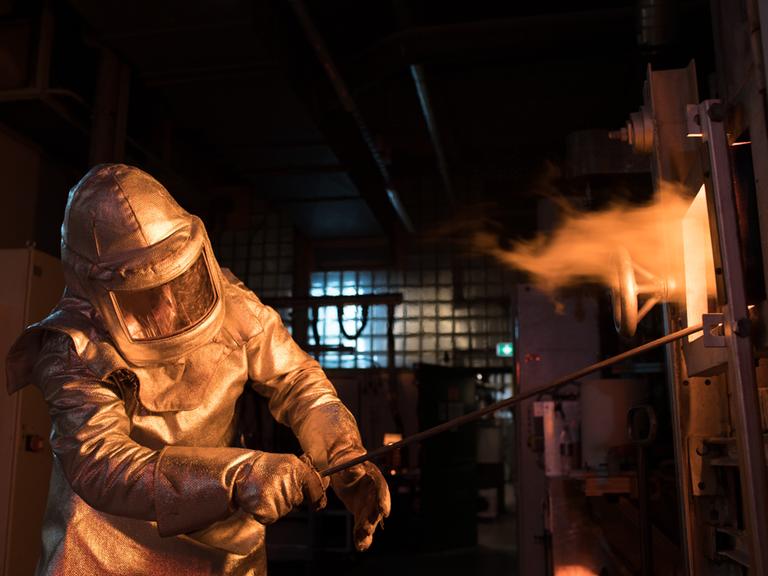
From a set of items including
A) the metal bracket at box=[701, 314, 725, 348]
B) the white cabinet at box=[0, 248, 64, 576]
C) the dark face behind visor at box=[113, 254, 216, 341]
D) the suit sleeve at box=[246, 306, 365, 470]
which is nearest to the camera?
the metal bracket at box=[701, 314, 725, 348]

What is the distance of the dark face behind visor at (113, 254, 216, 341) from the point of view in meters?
1.78

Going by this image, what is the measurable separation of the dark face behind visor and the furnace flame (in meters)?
1.03

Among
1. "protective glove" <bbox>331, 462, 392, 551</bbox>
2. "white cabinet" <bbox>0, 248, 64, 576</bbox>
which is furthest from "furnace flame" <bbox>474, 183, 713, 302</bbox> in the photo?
"white cabinet" <bbox>0, 248, 64, 576</bbox>

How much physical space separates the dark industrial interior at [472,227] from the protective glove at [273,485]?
52cm

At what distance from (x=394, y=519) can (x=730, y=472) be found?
699 centimetres

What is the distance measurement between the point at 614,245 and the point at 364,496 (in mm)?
916

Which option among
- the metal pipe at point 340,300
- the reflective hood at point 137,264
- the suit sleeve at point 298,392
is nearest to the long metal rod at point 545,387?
the suit sleeve at point 298,392

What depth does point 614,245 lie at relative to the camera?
202 cm

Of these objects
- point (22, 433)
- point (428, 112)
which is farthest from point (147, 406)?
point (428, 112)

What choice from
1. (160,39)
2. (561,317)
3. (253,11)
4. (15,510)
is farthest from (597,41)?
(15,510)

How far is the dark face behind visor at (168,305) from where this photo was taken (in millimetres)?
1781

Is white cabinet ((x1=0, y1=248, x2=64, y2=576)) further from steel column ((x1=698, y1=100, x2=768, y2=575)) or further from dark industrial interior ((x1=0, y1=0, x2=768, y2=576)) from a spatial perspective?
steel column ((x1=698, y1=100, x2=768, y2=575))

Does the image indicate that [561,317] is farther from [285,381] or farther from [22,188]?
[22,188]

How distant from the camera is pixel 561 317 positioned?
5.33 m
